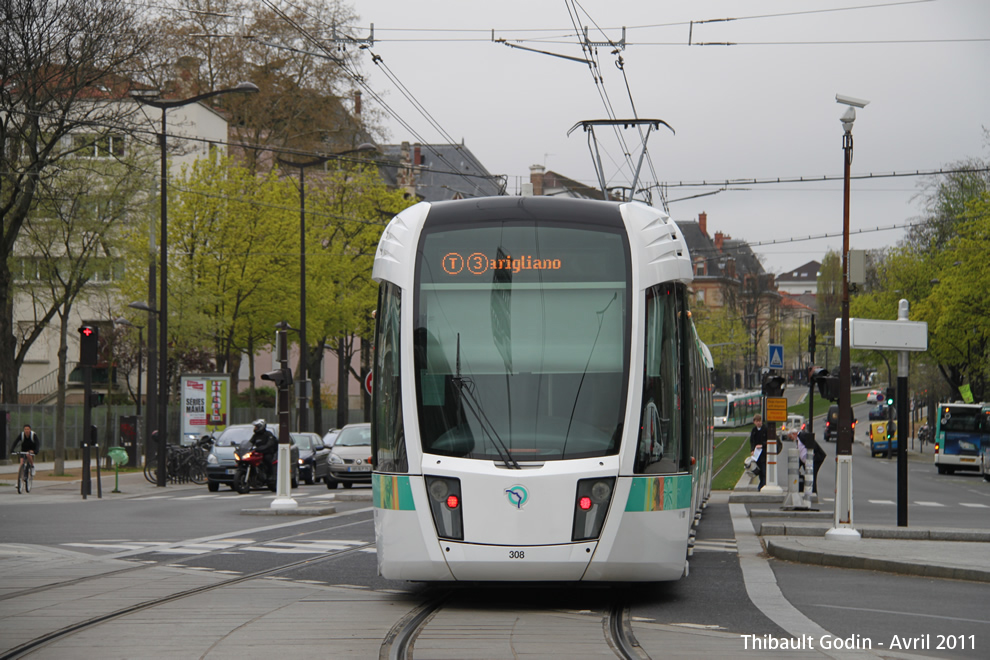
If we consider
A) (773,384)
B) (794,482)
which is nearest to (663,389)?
(794,482)

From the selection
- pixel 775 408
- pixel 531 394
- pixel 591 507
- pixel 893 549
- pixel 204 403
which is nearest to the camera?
pixel 591 507

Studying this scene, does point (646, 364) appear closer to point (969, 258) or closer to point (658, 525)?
point (658, 525)

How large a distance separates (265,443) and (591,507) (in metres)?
22.1

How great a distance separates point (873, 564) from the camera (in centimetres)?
1464

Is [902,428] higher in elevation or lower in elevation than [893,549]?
higher

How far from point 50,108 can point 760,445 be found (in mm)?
22239

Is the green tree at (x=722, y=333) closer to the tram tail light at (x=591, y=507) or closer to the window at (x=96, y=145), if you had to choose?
the window at (x=96, y=145)

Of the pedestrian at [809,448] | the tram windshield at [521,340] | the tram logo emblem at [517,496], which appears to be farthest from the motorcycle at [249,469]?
the tram logo emblem at [517,496]

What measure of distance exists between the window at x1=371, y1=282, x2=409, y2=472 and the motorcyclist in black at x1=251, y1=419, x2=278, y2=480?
20.1m

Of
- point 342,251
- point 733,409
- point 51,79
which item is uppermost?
point 51,79

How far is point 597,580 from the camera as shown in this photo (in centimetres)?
1058

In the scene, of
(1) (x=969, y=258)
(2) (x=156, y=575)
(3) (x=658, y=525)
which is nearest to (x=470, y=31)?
(2) (x=156, y=575)

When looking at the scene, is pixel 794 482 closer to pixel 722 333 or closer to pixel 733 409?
pixel 733 409

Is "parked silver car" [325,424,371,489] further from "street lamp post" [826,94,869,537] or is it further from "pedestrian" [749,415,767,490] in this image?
"street lamp post" [826,94,869,537]
